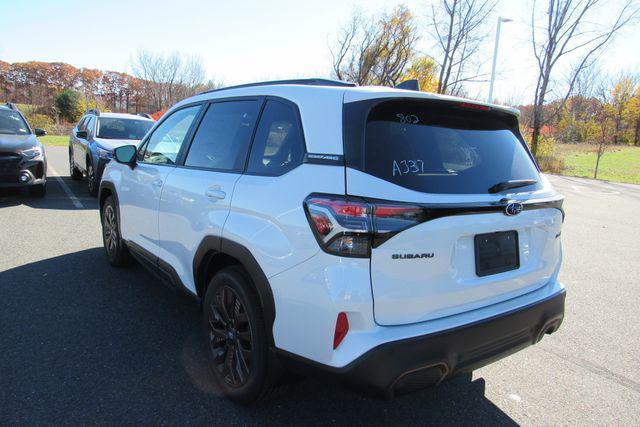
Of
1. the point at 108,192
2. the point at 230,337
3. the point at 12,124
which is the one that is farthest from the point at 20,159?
the point at 230,337

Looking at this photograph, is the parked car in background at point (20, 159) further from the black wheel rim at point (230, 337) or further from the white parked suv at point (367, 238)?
the black wheel rim at point (230, 337)

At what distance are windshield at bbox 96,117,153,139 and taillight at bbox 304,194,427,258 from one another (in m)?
8.55

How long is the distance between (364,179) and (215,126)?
1.53 metres

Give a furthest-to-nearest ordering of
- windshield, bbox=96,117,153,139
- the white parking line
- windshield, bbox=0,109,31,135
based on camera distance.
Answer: windshield, bbox=96,117,153,139
windshield, bbox=0,109,31,135
the white parking line

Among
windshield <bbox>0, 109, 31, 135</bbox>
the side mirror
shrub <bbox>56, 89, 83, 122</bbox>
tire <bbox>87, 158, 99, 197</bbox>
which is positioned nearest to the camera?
the side mirror

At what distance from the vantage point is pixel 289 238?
2.07 meters

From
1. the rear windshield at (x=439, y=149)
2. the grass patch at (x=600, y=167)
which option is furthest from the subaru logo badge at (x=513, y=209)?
the grass patch at (x=600, y=167)

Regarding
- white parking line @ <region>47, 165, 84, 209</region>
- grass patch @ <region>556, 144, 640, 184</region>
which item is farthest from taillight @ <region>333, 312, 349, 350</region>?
grass patch @ <region>556, 144, 640, 184</region>

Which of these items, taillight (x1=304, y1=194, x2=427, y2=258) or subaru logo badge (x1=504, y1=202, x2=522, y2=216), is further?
subaru logo badge (x1=504, y1=202, x2=522, y2=216)

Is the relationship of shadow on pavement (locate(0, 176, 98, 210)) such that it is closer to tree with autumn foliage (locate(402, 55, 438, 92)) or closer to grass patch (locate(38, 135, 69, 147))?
grass patch (locate(38, 135, 69, 147))

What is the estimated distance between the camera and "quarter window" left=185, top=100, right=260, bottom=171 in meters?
2.67

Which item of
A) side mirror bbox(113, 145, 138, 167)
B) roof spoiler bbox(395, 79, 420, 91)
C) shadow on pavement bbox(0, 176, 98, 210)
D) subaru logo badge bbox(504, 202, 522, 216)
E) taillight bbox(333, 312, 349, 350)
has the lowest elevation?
shadow on pavement bbox(0, 176, 98, 210)

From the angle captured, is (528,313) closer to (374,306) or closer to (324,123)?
(374,306)

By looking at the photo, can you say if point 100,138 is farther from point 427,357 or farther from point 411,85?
point 427,357
